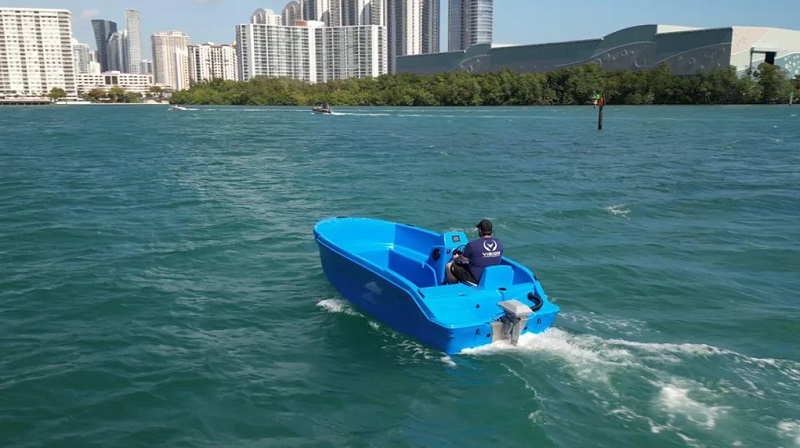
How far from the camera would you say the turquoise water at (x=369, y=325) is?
24.1 ft

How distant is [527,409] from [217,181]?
21.1m

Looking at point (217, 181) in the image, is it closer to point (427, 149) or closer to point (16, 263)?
point (16, 263)

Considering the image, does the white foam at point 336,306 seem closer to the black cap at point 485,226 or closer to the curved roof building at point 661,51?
the black cap at point 485,226

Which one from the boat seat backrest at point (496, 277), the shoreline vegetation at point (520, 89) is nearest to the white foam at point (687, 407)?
the boat seat backrest at point (496, 277)

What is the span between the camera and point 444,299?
9141mm

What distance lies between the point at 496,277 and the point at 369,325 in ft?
7.52

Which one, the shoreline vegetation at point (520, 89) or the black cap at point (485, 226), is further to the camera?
the shoreline vegetation at point (520, 89)

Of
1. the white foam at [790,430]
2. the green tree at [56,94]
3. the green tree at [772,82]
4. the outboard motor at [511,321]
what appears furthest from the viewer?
the green tree at [56,94]

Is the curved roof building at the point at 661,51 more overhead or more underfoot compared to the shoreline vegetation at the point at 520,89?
more overhead

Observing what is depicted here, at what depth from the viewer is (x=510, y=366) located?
8695 millimetres

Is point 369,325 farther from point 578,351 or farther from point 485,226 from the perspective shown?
point 578,351

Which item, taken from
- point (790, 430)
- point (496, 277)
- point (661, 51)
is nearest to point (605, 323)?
point (496, 277)

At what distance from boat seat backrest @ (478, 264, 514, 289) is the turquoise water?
97 centimetres

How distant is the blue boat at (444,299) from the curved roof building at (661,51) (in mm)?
101495
